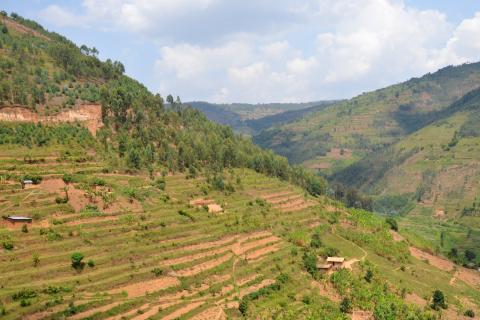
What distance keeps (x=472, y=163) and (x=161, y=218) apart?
138 metres

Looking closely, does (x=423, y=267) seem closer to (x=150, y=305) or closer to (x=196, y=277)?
(x=196, y=277)

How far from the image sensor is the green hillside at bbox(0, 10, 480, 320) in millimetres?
49625

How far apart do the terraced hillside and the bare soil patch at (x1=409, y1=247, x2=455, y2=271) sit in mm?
2609

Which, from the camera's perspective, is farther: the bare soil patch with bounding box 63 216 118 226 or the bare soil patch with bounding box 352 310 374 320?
the bare soil patch with bounding box 352 310 374 320

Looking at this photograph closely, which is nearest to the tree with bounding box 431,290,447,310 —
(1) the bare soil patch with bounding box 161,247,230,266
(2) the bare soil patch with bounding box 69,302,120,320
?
(1) the bare soil patch with bounding box 161,247,230,266

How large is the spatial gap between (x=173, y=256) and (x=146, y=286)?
700cm

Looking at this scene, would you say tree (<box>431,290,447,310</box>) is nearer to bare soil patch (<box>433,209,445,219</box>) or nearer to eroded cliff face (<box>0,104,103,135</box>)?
eroded cliff face (<box>0,104,103,135</box>)

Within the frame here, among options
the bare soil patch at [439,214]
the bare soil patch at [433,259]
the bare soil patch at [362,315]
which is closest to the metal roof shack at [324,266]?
the bare soil patch at [362,315]

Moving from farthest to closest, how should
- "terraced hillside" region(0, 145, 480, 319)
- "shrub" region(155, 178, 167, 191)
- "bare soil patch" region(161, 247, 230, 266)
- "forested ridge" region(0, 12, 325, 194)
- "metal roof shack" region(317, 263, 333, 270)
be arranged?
"forested ridge" region(0, 12, 325, 194)
"shrub" region(155, 178, 167, 191)
"metal roof shack" region(317, 263, 333, 270)
"bare soil patch" region(161, 247, 230, 266)
"terraced hillside" region(0, 145, 480, 319)

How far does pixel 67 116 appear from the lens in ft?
273

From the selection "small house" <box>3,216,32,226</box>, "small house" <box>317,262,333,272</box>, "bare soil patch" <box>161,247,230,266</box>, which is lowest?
"small house" <box>317,262,333,272</box>

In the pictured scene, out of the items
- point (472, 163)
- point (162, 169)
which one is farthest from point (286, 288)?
point (472, 163)

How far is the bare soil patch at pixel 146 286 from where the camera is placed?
49312 mm

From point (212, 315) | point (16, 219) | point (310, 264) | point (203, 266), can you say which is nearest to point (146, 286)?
point (212, 315)
